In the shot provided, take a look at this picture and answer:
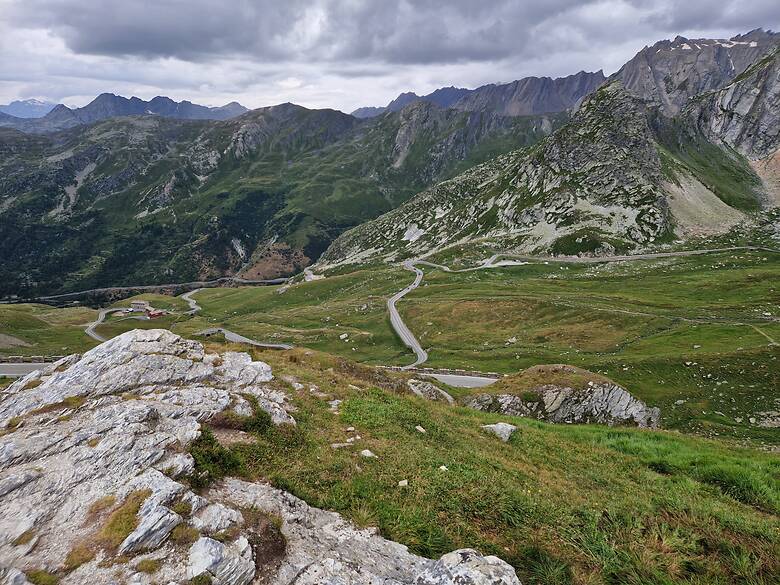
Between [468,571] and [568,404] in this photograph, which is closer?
[468,571]

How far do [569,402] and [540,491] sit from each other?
25965 millimetres

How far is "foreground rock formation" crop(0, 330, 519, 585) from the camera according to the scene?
10.1 m

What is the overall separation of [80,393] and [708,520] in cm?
2678

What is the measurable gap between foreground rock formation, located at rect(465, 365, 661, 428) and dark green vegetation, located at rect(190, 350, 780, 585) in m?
14.2

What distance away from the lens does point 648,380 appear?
53.1 metres

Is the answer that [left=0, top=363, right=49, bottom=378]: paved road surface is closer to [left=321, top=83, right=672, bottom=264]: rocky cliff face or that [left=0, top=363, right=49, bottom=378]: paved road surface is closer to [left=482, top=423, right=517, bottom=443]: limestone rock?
[left=482, top=423, right=517, bottom=443]: limestone rock

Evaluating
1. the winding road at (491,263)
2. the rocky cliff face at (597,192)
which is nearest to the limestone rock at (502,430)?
the winding road at (491,263)

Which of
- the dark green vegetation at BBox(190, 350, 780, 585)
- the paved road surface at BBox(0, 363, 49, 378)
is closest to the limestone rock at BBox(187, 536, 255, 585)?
the dark green vegetation at BBox(190, 350, 780, 585)

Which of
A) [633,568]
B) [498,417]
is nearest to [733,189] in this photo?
[498,417]

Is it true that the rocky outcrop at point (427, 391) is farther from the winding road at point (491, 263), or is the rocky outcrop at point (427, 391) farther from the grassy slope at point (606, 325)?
the winding road at point (491, 263)

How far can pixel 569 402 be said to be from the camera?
38875 millimetres

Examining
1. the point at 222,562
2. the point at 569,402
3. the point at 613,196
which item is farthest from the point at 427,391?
the point at 613,196

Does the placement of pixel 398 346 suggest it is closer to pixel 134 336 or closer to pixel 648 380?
pixel 648 380

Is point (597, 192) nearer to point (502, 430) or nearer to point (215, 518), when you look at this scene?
point (502, 430)
